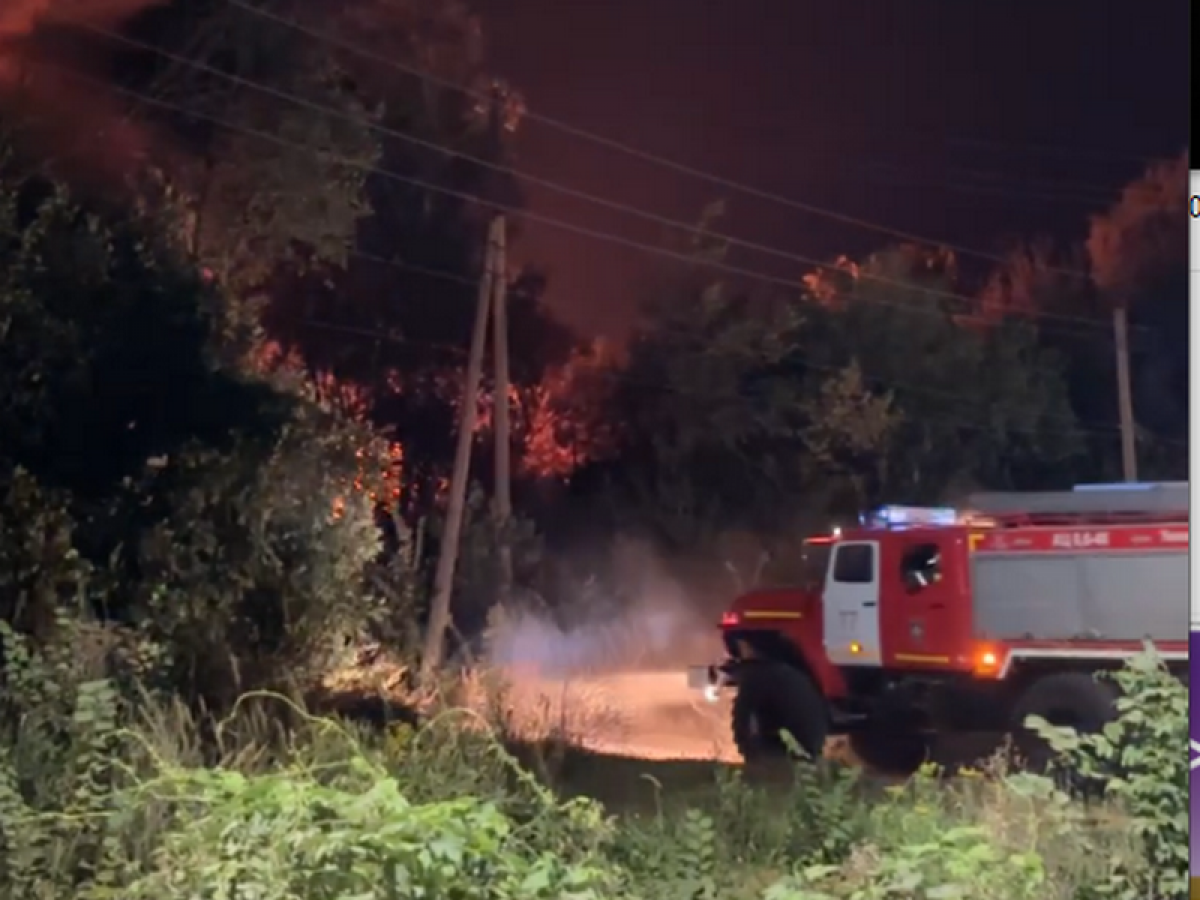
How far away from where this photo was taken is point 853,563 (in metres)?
3.66

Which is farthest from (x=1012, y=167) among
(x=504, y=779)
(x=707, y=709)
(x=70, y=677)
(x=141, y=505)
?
(x=70, y=677)

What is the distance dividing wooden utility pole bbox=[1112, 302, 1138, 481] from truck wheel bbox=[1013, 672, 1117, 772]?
49 cm

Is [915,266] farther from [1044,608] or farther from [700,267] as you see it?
[1044,608]

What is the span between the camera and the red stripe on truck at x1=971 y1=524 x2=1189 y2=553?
11.2 feet

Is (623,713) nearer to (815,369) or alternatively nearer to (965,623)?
(815,369)

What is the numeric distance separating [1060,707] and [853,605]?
2.12ft

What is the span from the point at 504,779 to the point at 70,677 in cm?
95

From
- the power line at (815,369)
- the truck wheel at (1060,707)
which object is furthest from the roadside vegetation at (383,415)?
the truck wheel at (1060,707)

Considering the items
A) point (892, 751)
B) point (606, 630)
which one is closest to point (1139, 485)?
point (892, 751)

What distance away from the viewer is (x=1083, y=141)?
3566 millimetres

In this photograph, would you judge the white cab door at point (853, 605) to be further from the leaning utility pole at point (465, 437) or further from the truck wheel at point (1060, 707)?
the leaning utility pole at point (465, 437)

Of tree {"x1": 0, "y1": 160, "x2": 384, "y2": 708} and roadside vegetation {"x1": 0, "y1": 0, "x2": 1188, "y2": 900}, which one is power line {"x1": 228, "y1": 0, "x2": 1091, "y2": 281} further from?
tree {"x1": 0, "y1": 160, "x2": 384, "y2": 708}

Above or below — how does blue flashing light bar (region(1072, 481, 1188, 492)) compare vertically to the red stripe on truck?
above

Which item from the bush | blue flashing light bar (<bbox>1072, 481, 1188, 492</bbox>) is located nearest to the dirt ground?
the bush
